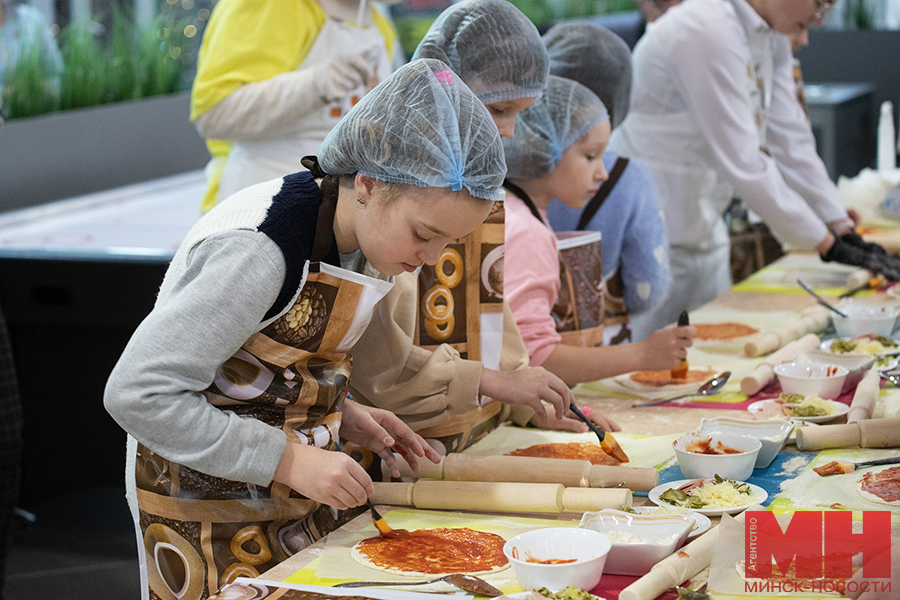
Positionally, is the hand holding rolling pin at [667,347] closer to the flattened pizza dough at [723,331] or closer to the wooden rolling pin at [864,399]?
the wooden rolling pin at [864,399]

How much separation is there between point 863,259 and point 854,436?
5.33 ft

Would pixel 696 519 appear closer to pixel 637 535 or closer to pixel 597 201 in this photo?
pixel 637 535

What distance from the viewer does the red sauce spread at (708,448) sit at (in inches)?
62.1

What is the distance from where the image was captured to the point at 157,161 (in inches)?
194

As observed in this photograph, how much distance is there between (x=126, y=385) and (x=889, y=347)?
5.68ft

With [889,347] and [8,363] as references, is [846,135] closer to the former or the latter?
[889,347]

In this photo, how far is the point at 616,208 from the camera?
259 cm

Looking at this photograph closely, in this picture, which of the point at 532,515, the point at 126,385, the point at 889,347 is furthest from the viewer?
the point at 889,347

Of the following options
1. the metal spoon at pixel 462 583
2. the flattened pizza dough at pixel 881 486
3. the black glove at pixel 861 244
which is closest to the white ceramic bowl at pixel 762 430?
the flattened pizza dough at pixel 881 486

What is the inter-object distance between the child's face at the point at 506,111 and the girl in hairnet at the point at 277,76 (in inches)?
29.6

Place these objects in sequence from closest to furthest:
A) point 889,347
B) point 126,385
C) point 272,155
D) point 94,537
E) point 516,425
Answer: point 126,385 < point 516,425 < point 889,347 < point 272,155 < point 94,537

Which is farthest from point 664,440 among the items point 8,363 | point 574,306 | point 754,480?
point 8,363

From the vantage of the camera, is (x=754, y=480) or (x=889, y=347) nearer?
(x=754, y=480)

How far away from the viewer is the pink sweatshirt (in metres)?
2.08
